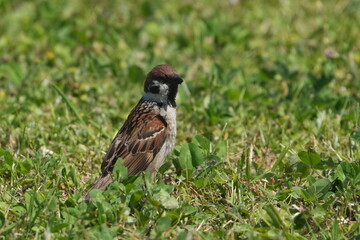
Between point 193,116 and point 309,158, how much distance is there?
1739 millimetres

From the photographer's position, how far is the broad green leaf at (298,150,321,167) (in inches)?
192

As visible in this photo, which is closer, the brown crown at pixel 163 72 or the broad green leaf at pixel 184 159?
the broad green leaf at pixel 184 159

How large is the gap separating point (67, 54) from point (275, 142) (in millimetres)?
2863

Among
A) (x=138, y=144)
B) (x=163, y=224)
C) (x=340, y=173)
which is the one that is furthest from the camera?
(x=138, y=144)

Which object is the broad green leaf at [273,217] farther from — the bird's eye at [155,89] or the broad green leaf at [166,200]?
the bird's eye at [155,89]

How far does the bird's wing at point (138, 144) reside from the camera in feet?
16.7

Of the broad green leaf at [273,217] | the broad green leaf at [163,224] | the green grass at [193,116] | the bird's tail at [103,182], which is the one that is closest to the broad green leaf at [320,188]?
the green grass at [193,116]

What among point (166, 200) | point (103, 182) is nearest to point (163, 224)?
point (166, 200)

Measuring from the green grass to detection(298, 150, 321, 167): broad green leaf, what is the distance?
0.02 meters

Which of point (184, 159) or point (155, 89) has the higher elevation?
point (155, 89)

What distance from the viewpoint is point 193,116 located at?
6.43 m

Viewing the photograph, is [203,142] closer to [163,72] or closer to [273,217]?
[163,72]

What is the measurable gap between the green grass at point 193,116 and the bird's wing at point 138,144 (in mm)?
201

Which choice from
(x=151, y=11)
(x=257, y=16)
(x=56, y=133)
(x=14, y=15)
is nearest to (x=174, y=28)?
(x=151, y=11)
